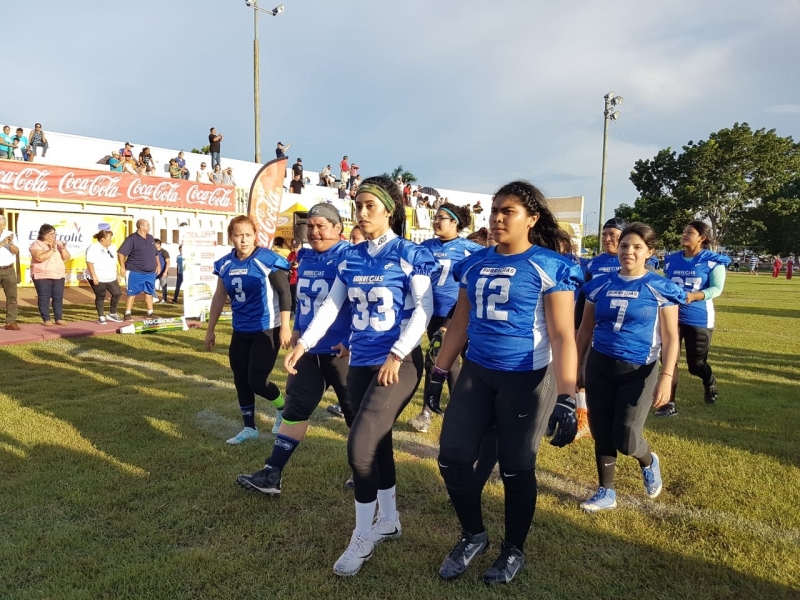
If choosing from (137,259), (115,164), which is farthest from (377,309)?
(115,164)

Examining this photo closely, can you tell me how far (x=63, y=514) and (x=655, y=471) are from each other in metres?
4.18

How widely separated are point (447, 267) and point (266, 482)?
287cm

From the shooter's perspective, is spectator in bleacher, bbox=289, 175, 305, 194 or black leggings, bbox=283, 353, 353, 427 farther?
spectator in bleacher, bbox=289, 175, 305, 194

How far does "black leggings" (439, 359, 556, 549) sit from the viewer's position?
293cm

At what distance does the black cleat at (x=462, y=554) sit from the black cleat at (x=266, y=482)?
147 centimetres

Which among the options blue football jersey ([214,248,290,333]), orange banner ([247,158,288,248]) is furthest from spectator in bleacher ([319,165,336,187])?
blue football jersey ([214,248,290,333])

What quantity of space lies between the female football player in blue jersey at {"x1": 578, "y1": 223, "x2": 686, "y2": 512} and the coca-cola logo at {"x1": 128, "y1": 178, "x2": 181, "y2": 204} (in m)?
19.9

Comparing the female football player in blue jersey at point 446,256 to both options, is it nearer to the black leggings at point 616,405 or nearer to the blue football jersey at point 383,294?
the black leggings at point 616,405

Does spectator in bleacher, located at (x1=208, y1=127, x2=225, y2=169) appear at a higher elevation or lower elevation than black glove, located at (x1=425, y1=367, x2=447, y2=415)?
higher

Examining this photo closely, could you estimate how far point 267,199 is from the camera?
41.5 feet

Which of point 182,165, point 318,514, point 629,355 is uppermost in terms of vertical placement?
point 182,165

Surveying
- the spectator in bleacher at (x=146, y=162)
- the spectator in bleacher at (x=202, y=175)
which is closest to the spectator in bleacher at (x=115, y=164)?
the spectator in bleacher at (x=146, y=162)

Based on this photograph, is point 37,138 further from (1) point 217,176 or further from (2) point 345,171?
(2) point 345,171

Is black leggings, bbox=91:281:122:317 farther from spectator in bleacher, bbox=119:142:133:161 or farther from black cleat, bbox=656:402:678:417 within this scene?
black cleat, bbox=656:402:678:417
